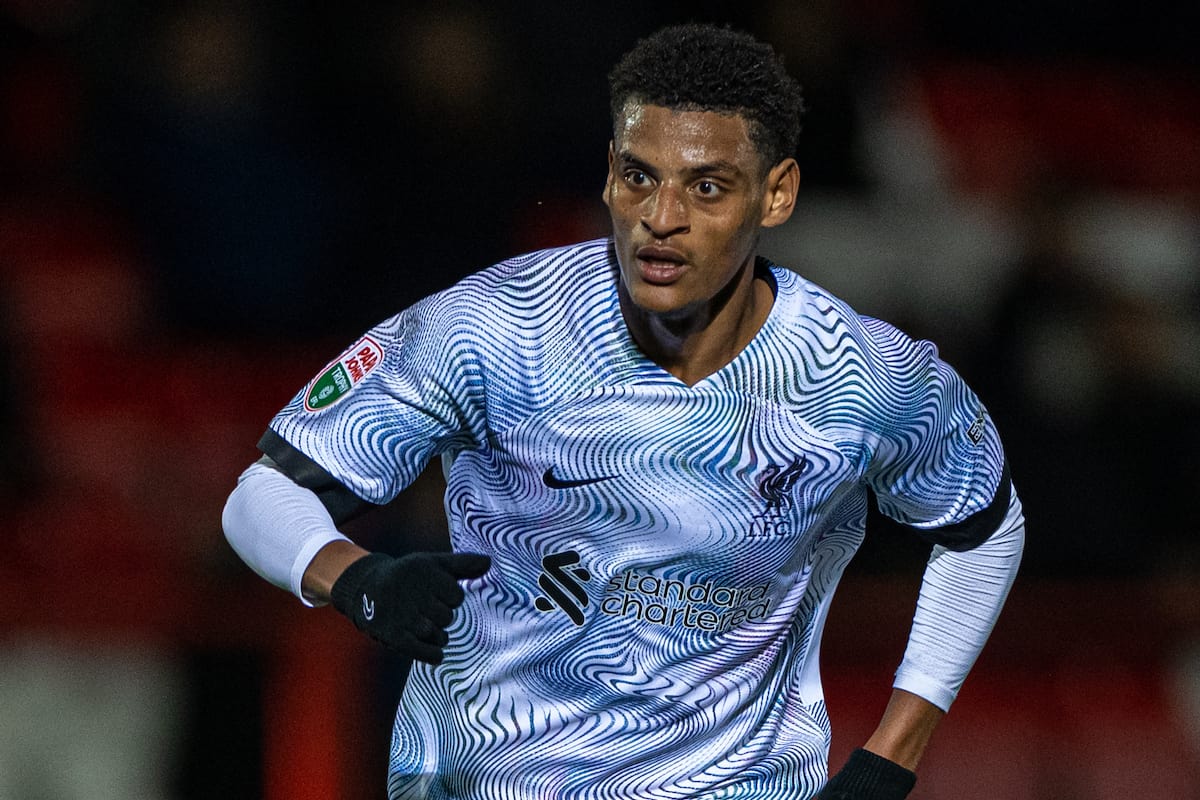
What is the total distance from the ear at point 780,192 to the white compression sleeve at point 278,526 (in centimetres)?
72

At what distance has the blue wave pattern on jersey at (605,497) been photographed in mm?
2137

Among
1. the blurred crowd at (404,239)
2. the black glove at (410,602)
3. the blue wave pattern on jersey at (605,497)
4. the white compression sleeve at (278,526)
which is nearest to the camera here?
the black glove at (410,602)

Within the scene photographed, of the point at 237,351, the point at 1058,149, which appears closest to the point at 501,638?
the point at 237,351

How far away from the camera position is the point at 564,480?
2145mm

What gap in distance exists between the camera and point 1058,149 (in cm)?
606

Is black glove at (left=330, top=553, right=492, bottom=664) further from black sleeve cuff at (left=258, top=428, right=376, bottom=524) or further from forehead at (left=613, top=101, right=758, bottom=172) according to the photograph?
forehead at (left=613, top=101, right=758, bottom=172)

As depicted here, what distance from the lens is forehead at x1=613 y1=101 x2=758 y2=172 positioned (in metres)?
2.10

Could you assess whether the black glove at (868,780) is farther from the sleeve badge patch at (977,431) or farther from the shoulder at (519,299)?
the shoulder at (519,299)

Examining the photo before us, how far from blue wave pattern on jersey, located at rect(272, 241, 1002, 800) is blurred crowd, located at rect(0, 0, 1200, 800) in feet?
6.53

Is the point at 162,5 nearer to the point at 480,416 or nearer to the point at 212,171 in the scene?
the point at 212,171

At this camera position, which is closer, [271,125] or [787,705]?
[787,705]

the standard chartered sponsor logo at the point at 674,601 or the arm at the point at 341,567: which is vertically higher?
the arm at the point at 341,567

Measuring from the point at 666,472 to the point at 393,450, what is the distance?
36 centimetres

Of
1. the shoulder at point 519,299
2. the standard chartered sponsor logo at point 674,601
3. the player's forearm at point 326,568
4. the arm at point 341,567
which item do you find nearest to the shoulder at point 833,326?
the shoulder at point 519,299
